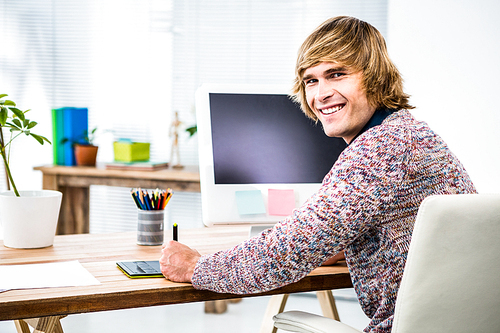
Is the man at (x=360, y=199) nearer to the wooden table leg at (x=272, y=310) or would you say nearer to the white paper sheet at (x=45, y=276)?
the white paper sheet at (x=45, y=276)

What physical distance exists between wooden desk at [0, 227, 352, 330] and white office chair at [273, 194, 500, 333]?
38 centimetres

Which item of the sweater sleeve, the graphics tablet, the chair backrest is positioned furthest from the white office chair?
the graphics tablet

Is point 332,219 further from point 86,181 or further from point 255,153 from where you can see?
point 86,181

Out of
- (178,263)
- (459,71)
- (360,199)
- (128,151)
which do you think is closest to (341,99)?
(360,199)

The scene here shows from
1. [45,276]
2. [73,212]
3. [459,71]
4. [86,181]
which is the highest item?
[459,71]

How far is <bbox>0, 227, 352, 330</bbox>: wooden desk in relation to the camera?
100 cm

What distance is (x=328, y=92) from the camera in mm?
1210

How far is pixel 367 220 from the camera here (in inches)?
38.5

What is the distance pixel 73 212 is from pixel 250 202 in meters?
2.11

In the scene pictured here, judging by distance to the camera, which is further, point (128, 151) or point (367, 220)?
point (128, 151)

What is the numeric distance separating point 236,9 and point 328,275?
8.45 ft

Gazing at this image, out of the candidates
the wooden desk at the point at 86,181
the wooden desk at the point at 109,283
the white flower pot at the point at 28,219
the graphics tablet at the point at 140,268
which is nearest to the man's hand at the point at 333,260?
the wooden desk at the point at 109,283

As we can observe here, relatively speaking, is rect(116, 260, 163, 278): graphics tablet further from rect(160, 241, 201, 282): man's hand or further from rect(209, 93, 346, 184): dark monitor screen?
rect(209, 93, 346, 184): dark monitor screen

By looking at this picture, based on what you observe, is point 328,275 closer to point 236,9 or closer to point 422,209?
point 422,209
